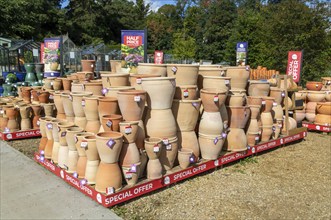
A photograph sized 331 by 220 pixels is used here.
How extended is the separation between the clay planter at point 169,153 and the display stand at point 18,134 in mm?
3521

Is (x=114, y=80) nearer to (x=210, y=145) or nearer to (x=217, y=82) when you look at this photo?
(x=217, y=82)

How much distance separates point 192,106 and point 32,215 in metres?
2.34

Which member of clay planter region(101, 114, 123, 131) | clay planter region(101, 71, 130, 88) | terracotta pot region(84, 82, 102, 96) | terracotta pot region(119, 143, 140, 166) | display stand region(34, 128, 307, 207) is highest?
clay planter region(101, 71, 130, 88)

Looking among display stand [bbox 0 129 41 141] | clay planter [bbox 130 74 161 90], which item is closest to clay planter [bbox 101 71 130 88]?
clay planter [bbox 130 74 161 90]

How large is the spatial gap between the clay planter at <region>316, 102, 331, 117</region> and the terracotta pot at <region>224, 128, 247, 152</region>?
3348 millimetres

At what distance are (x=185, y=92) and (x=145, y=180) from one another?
1.32 meters

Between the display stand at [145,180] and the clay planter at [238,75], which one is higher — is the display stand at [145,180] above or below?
below

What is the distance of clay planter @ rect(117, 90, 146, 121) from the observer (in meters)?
3.53

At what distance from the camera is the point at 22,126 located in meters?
6.11

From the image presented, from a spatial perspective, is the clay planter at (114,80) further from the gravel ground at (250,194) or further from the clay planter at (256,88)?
the clay planter at (256,88)

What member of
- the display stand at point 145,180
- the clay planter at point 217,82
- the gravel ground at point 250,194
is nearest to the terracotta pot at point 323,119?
the gravel ground at point 250,194

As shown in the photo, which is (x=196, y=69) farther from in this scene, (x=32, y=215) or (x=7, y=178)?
(x=7, y=178)

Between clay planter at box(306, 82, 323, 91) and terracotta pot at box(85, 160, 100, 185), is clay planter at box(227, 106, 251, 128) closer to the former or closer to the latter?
terracotta pot at box(85, 160, 100, 185)

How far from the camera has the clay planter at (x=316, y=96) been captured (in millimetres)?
7188
